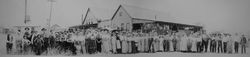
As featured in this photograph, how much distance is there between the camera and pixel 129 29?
4391 millimetres

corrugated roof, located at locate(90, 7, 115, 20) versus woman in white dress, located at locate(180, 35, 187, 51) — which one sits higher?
corrugated roof, located at locate(90, 7, 115, 20)

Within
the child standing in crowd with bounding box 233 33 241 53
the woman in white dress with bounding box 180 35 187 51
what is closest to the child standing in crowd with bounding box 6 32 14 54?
the woman in white dress with bounding box 180 35 187 51

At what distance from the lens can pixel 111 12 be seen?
174 inches

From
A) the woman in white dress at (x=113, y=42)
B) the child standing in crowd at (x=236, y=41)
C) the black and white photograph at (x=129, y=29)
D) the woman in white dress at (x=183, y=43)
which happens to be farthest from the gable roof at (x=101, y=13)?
the child standing in crowd at (x=236, y=41)

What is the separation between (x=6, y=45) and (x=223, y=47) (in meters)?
2.91

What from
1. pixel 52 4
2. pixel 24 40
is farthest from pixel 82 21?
pixel 24 40

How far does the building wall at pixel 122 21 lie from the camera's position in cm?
438

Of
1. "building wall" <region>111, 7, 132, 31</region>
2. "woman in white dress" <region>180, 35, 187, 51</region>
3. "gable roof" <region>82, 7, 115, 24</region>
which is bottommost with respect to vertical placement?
"woman in white dress" <region>180, 35, 187, 51</region>

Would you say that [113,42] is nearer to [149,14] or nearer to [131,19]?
[131,19]

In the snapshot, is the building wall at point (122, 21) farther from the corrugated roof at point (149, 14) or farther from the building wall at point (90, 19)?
the building wall at point (90, 19)

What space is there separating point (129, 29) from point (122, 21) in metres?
0.14

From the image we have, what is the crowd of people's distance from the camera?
4398 millimetres

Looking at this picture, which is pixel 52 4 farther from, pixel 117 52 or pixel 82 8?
pixel 117 52

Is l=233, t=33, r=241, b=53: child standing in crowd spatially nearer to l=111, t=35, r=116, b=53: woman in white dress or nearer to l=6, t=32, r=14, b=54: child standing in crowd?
l=111, t=35, r=116, b=53: woman in white dress
